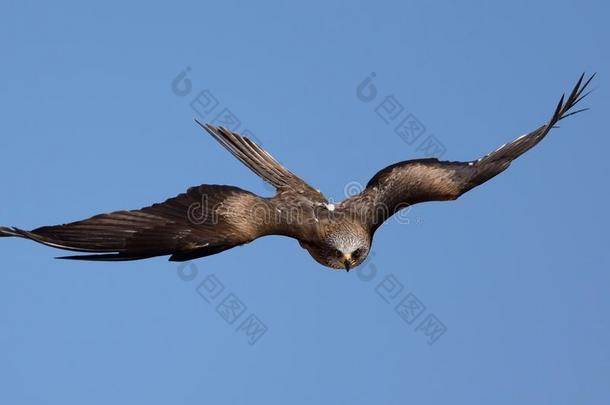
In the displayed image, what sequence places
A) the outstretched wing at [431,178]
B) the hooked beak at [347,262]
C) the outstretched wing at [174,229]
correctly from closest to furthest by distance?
1. the outstretched wing at [174,229]
2. the hooked beak at [347,262]
3. the outstretched wing at [431,178]

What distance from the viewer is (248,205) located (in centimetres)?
1471

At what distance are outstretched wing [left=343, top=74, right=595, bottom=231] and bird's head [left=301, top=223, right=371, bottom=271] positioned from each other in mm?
640

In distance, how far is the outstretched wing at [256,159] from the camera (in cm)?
1597

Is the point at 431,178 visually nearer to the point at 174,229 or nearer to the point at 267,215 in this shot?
the point at 267,215

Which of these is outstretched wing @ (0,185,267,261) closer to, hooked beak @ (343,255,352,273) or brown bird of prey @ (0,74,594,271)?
brown bird of prey @ (0,74,594,271)

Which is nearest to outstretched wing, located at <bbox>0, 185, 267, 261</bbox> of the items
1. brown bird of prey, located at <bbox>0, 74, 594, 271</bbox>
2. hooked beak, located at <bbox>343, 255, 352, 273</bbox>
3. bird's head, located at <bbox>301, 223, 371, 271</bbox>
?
brown bird of prey, located at <bbox>0, 74, 594, 271</bbox>

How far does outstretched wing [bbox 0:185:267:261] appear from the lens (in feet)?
45.4

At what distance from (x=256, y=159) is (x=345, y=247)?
2416 millimetres

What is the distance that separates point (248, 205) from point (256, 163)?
58.8 inches

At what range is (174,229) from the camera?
14.3 m

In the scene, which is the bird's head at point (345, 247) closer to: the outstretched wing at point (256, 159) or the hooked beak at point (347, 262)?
the hooked beak at point (347, 262)

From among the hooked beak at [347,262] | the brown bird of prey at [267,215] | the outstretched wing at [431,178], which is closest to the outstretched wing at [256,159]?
the brown bird of prey at [267,215]

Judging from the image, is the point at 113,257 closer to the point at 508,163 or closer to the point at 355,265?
the point at 355,265

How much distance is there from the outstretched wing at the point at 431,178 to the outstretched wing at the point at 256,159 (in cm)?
83
